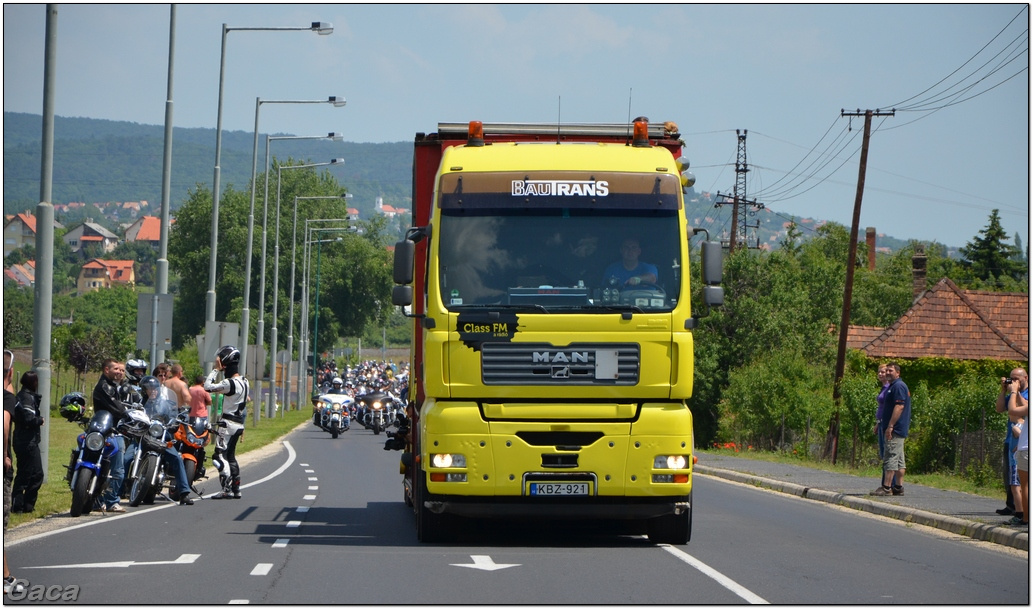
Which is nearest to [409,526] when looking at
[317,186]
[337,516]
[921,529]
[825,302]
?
[337,516]

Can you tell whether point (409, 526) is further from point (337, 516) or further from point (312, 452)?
point (312, 452)

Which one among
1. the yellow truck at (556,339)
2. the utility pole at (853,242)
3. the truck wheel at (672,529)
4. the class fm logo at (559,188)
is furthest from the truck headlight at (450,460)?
the utility pole at (853,242)

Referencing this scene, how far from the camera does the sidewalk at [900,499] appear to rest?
16.1m

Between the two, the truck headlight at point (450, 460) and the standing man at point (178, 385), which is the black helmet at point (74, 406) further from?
the truck headlight at point (450, 460)

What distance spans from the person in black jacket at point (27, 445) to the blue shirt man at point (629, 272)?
667 cm

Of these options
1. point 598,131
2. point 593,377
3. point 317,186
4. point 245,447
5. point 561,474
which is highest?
point 317,186

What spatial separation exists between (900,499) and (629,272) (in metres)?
9.25

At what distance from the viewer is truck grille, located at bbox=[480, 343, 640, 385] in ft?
42.2

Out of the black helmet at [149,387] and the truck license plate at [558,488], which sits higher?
the black helmet at [149,387]

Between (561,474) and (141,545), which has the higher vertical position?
(561,474)

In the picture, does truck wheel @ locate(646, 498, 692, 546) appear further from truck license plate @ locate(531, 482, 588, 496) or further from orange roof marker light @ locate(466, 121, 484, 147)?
orange roof marker light @ locate(466, 121, 484, 147)

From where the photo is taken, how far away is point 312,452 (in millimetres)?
36750

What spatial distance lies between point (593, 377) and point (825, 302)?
7015 centimetres

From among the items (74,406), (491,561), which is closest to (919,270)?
(74,406)
